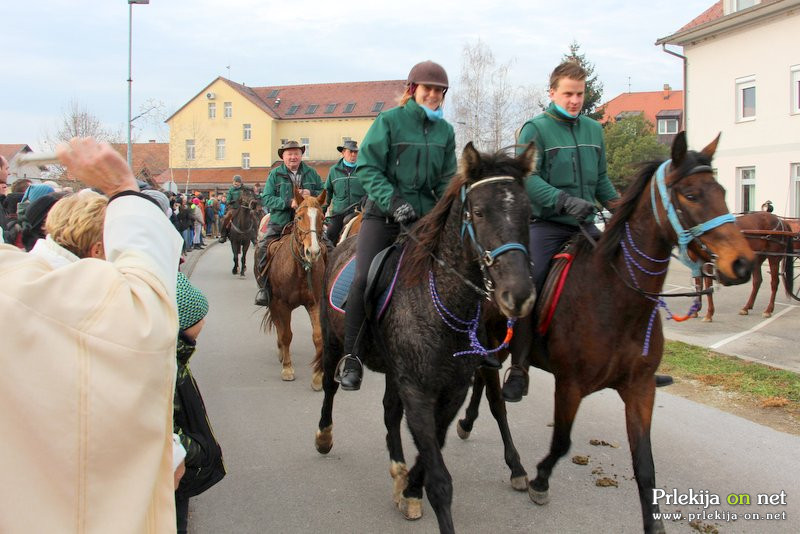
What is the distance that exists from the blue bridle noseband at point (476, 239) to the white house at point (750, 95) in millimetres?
20810

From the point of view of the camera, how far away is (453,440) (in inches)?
216

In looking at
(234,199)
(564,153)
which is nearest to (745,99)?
(234,199)

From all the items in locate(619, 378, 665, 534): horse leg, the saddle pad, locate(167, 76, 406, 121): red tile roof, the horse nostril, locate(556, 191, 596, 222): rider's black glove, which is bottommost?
locate(619, 378, 665, 534): horse leg

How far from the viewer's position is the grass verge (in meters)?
6.45

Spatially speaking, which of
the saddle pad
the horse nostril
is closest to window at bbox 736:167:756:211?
the saddle pad

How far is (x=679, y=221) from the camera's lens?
3.62m

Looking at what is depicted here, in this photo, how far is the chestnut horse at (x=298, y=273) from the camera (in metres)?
7.61

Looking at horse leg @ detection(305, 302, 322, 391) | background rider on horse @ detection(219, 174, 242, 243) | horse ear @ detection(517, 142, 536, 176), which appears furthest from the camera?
background rider on horse @ detection(219, 174, 242, 243)

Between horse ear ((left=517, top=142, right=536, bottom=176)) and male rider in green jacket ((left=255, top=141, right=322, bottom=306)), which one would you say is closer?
horse ear ((left=517, top=142, right=536, bottom=176))

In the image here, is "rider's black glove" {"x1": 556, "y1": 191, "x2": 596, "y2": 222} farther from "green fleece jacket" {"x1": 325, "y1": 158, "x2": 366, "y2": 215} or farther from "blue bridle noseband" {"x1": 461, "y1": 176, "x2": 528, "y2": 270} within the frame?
"green fleece jacket" {"x1": 325, "y1": 158, "x2": 366, "y2": 215}

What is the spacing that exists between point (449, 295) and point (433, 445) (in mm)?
837

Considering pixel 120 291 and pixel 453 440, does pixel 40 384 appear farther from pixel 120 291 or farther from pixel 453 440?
pixel 453 440

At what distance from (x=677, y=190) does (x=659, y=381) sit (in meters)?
1.49

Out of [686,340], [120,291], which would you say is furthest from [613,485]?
[686,340]
